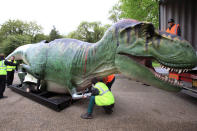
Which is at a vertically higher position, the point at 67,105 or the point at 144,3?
the point at 144,3

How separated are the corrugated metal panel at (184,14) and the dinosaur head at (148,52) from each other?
13.7 feet

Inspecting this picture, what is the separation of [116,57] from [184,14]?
502 cm

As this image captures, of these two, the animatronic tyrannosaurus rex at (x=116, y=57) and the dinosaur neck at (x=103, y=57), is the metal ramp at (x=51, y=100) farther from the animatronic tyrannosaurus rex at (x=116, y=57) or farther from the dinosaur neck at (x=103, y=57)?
the dinosaur neck at (x=103, y=57)

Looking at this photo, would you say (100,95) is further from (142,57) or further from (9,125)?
(9,125)

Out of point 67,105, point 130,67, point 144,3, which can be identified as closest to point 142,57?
point 130,67

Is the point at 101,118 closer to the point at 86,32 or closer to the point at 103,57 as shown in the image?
the point at 103,57

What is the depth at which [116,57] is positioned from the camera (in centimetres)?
215

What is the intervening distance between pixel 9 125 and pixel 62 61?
1630 millimetres

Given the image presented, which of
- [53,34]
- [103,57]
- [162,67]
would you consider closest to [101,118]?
[103,57]

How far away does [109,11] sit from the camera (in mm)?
26688

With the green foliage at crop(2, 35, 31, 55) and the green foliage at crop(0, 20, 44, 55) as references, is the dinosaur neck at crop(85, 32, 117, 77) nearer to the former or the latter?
the green foliage at crop(2, 35, 31, 55)

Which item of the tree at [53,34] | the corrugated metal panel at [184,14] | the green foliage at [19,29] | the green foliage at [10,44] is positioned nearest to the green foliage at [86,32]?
the tree at [53,34]

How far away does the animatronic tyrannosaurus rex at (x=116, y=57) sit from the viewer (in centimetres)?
172

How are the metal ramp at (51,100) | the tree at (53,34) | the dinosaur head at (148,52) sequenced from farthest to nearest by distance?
the tree at (53,34) → the metal ramp at (51,100) → the dinosaur head at (148,52)
